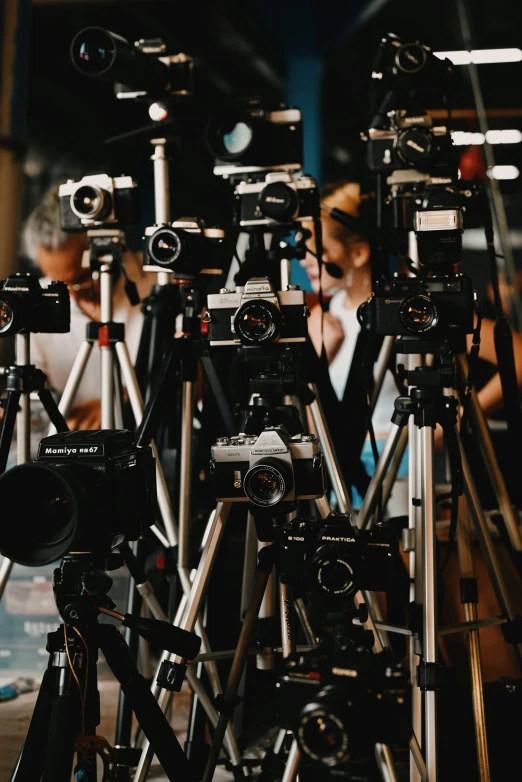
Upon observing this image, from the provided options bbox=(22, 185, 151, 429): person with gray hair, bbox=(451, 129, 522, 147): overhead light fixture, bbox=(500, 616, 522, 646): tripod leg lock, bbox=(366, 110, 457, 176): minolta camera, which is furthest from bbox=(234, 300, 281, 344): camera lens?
bbox=(451, 129, 522, 147): overhead light fixture

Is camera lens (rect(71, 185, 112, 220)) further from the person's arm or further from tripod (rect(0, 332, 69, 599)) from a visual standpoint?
the person's arm

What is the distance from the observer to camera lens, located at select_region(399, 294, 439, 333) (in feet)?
6.58

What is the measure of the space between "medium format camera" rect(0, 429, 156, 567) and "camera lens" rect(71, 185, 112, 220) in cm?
95

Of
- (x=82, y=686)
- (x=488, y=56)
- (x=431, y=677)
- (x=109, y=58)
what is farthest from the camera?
(x=488, y=56)

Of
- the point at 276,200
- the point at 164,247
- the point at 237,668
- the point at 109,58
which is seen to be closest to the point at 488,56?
the point at 276,200

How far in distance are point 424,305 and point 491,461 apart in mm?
664

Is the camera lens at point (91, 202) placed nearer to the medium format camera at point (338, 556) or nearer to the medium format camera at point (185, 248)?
the medium format camera at point (185, 248)

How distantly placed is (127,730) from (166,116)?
177 cm

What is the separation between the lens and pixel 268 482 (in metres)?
1.75

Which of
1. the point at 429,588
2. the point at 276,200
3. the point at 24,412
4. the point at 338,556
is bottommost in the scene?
the point at 429,588

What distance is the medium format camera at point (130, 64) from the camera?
227 cm

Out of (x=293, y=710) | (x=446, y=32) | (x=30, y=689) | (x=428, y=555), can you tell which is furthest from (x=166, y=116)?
(x=30, y=689)

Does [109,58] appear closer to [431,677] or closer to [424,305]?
[424,305]

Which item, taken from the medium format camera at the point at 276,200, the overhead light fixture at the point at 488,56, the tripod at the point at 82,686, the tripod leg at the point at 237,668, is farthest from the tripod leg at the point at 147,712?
the overhead light fixture at the point at 488,56
